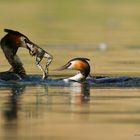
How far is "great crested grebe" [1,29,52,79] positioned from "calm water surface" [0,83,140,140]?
508 mm

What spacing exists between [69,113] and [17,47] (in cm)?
323

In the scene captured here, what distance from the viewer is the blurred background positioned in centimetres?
1919

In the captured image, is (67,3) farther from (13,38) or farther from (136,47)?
(13,38)

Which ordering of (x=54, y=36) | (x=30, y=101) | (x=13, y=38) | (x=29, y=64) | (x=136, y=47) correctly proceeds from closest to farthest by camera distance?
1. (x=30, y=101)
2. (x=13, y=38)
3. (x=29, y=64)
4. (x=136, y=47)
5. (x=54, y=36)

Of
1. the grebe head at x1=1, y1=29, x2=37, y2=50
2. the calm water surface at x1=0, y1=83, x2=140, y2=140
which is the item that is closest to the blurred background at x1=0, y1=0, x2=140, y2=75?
the grebe head at x1=1, y1=29, x2=37, y2=50

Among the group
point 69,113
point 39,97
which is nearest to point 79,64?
point 39,97

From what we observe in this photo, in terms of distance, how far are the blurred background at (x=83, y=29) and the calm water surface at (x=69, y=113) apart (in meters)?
2.48

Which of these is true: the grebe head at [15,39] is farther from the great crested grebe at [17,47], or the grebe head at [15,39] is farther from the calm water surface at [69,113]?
the calm water surface at [69,113]

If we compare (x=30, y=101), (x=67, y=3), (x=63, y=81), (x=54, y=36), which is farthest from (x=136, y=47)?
(x=67, y=3)

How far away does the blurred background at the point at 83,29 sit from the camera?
19.2 meters

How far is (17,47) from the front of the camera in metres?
15.4

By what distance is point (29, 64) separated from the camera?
18594mm

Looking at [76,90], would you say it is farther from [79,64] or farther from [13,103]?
[13,103]

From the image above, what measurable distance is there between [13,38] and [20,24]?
14.0 meters
